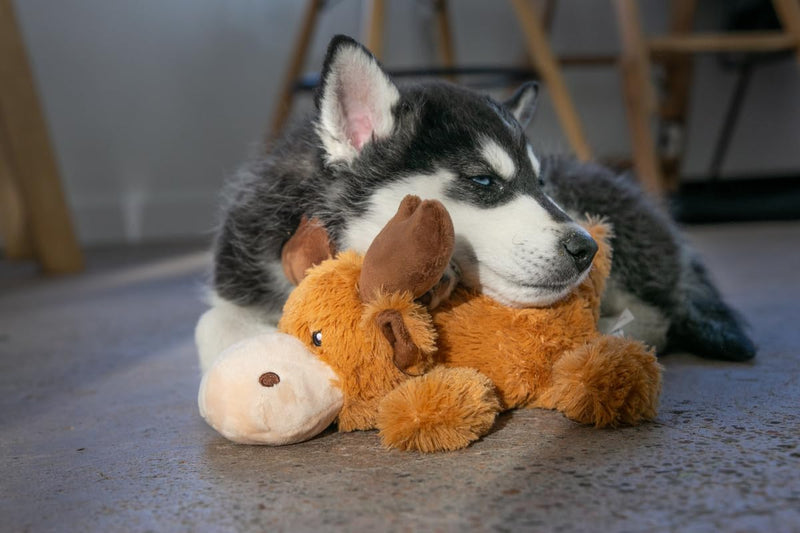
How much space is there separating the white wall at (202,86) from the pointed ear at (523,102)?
→ 243cm

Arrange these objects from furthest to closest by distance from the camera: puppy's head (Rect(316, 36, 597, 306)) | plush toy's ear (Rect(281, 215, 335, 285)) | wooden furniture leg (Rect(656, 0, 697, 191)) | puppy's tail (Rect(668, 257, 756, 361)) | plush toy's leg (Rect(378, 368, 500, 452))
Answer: wooden furniture leg (Rect(656, 0, 697, 191)) → puppy's tail (Rect(668, 257, 756, 361)) → plush toy's ear (Rect(281, 215, 335, 285)) → puppy's head (Rect(316, 36, 597, 306)) → plush toy's leg (Rect(378, 368, 500, 452))

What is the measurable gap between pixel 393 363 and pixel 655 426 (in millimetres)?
286

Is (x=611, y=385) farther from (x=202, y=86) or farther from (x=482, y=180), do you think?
(x=202, y=86)

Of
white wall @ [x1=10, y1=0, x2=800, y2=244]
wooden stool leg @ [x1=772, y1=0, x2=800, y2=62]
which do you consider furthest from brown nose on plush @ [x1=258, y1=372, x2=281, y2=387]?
white wall @ [x1=10, y1=0, x2=800, y2=244]

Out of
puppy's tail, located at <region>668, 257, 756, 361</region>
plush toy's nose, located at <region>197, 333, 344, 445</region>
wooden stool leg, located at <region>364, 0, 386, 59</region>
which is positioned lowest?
puppy's tail, located at <region>668, 257, 756, 361</region>

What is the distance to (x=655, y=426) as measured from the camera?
79 centimetres

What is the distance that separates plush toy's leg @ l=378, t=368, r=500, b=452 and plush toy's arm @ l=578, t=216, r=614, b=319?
23 cm

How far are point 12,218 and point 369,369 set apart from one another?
2826mm

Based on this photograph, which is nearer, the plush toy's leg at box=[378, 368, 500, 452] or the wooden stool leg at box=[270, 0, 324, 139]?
the plush toy's leg at box=[378, 368, 500, 452]

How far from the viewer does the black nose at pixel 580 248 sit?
2.76ft

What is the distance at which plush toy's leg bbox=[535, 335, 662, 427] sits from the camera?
31.2 inches

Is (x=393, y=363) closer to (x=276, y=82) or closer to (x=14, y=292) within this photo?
(x=14, y=292)

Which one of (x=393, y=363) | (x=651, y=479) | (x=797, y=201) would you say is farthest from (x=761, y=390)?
(x=797, y=201)

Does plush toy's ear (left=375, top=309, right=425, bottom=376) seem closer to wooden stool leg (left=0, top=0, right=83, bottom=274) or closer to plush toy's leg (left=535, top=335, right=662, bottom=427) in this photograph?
plush toy's leg (left=535, top=335, right=662, bottom=427)
